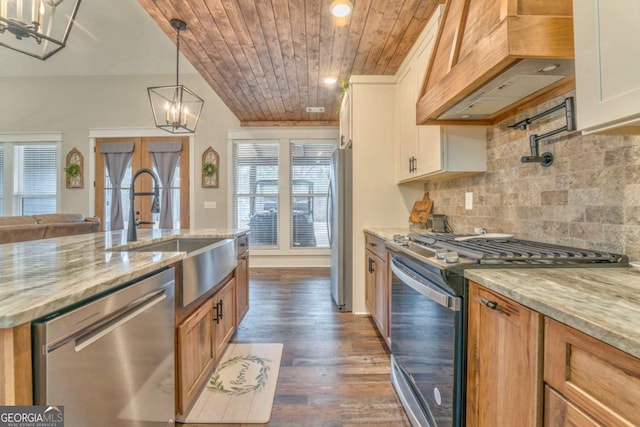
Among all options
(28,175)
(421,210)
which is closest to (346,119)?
(421,210)

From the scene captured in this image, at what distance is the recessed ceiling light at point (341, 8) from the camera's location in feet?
6.96

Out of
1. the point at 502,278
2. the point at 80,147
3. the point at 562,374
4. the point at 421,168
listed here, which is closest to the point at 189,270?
the point at 502,278

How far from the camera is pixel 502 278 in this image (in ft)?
3.10

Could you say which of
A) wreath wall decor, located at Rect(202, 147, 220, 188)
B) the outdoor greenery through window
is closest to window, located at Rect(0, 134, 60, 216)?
the outdoor greenery through window

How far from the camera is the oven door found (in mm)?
1108

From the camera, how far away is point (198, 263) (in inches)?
63.2

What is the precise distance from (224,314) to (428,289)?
1495mm

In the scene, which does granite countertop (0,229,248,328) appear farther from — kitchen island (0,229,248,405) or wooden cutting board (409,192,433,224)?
wooden cutting board (409,192,433,224)

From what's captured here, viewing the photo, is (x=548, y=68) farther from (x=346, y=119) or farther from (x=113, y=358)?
(x=346, y=119)

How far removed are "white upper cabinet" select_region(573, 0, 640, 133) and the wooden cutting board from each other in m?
1.84

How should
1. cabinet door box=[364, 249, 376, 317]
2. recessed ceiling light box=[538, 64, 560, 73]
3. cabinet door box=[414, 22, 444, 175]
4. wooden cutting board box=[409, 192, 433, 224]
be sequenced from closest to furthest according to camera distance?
recessed ceiling light box=[538, 64, 560, 73] < cabinet door box=[414, 22, 444, 175] < cabinet door box=[364, 249, 376, 317] < wooden cutting board box=[409, 192, 433, 224]

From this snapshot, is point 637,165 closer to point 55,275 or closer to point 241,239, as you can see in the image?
point 55,275

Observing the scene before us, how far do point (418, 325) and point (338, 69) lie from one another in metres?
2.80

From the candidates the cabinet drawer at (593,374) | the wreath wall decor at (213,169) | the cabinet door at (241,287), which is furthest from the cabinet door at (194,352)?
the wreath wall decor at (213,169)
